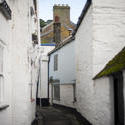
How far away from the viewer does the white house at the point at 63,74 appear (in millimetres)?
16616

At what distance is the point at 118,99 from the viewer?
23.8ft

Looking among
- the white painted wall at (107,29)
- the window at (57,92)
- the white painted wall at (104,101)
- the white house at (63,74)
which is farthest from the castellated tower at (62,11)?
the white painted wall at (104,101)

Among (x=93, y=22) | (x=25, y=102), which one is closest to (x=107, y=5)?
(x=93, y=22)

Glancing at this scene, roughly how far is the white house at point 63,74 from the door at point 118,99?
8.42 m

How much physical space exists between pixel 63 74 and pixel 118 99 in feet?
38.3

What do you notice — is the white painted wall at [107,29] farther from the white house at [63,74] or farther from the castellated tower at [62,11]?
the castellated tower at [62,11]

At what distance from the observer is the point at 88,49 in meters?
10.5

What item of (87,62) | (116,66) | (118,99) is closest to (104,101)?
(118,99)

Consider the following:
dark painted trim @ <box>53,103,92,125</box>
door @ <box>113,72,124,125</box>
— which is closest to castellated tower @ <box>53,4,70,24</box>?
dark painted trim @ <box>53,103,92,125</box>

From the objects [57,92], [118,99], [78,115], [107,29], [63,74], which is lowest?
[78,115]

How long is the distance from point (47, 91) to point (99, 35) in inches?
544

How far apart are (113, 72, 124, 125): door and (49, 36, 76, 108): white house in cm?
842

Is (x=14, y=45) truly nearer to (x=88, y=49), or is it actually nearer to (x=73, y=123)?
(x=88, y=49)

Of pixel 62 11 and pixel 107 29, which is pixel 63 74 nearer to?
pixel 107 29
